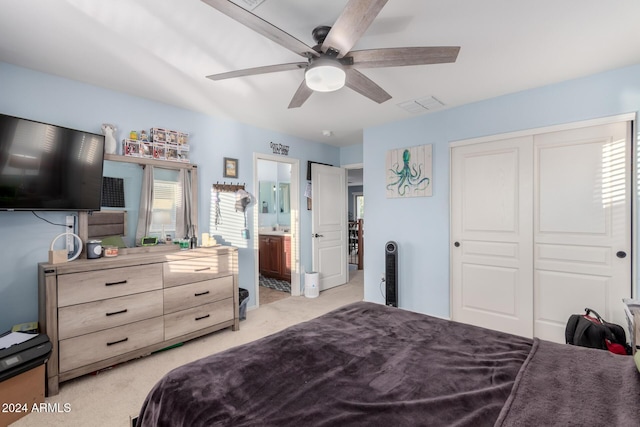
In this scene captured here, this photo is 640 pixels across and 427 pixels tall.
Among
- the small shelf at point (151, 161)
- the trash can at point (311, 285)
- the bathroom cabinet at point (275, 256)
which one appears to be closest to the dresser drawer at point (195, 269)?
the small shelf at point (151, 161)

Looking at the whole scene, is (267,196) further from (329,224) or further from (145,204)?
(145,204)

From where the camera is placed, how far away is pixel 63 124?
2.54 metres

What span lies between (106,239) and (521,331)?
4.12 metres

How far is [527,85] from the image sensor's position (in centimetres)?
279

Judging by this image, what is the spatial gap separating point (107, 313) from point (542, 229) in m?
3.96

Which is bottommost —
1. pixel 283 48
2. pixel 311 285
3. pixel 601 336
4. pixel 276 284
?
pixel 276 284

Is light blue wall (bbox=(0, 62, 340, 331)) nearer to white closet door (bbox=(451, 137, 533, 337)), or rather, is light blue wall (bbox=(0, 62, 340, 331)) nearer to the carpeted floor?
the carpeted floor

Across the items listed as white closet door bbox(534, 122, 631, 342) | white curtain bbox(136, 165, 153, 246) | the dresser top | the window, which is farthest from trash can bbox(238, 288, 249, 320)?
white closet door bbox(534, 122, 631, 342)

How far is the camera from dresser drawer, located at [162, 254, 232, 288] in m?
2.74

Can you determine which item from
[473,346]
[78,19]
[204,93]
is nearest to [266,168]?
[204,93]

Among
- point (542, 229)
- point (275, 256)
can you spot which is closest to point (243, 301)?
point (275, 256)

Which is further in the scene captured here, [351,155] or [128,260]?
[351,155]

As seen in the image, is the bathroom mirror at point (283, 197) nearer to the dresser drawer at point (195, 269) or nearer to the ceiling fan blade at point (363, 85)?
the dresser drawer at point (195, 269)

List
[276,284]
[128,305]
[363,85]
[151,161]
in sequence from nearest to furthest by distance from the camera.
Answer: [363,85]
[128,305]
[151,161]
[276,284]
